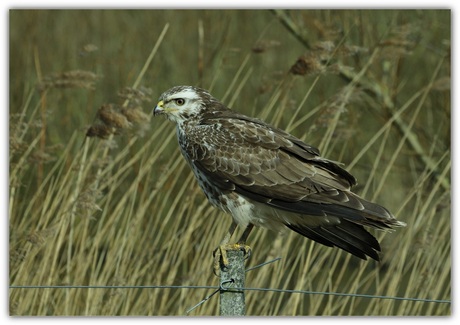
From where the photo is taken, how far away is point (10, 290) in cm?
407

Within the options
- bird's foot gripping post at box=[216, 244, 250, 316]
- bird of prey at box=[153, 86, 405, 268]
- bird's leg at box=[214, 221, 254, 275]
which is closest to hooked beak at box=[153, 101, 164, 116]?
bird of prey at box=[153, 86, 405, 268]

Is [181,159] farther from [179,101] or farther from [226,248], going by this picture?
[226,248]

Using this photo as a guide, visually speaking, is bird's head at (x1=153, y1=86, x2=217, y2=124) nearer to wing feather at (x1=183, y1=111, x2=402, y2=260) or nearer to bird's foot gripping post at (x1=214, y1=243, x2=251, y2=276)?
wing feather at (x1=183, y1=111, x2=402, y2=260)

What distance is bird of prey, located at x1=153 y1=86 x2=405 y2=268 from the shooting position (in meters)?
3.43

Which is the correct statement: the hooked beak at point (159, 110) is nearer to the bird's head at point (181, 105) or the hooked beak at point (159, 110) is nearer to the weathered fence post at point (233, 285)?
the bird's head at point (181, 105)

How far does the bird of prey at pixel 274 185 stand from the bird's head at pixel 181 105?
0.06 metres

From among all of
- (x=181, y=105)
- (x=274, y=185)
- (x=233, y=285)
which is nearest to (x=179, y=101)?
(x=181, y=105)

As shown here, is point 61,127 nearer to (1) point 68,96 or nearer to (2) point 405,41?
(1) point 68,96

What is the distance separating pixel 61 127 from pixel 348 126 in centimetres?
149

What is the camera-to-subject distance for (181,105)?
3889 mm

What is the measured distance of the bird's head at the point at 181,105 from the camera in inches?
153

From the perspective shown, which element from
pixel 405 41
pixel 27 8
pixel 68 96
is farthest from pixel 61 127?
pixel 405 41

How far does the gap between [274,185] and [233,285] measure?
0.55 m

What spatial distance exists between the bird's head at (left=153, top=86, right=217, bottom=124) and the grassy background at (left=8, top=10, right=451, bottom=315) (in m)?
0.19
